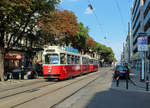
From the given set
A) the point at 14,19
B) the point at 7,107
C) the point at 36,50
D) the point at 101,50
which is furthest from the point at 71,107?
the point at 101,50

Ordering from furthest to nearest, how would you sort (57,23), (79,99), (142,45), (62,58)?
(57,23) → (62,58) → (142,45) → (79,99)

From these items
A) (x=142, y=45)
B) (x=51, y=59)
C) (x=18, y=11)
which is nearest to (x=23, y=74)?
(x=51, y=59)

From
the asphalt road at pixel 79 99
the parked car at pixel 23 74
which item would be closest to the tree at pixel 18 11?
the parked car at pixel 23 74

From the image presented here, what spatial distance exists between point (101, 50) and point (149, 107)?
82059 mm

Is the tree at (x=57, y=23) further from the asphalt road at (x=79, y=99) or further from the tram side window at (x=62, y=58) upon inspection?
the asphalt road at (x=79, y=99)

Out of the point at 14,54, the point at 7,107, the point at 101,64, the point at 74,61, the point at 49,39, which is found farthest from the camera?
the point at 101,64

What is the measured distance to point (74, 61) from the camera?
2177 centimetres

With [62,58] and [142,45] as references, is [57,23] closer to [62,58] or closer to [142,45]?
[62,58]

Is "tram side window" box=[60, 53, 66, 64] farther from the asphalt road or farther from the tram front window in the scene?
the asphalt road

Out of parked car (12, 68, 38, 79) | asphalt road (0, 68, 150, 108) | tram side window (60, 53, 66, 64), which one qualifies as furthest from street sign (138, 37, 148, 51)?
parked car (12, 68, 38, 79)

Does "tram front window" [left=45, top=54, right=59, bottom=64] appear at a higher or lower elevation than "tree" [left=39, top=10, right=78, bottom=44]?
lower

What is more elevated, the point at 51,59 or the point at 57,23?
the point at 57,23

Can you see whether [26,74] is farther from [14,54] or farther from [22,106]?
[22,106]

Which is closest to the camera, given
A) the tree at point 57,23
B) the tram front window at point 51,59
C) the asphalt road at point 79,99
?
the asphalt road at point 79,99
